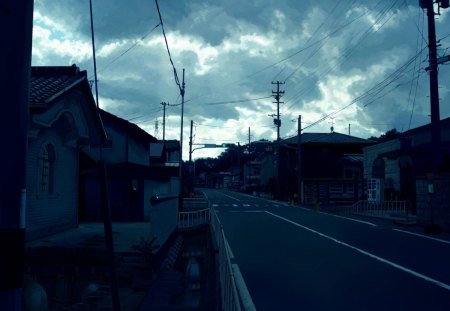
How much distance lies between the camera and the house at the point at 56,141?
1428 cm

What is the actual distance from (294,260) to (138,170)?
1353cm

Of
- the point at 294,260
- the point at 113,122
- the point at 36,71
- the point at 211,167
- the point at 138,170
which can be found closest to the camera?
the point at 294,260

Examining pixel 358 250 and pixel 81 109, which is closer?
pixel 358 250

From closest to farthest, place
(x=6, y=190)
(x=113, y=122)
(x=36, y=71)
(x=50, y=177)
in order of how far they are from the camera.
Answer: (x=6, y=190), (x=50, y=177), (x=36, y=71), (x=113, y=122)

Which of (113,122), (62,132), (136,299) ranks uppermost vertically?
(113,122)

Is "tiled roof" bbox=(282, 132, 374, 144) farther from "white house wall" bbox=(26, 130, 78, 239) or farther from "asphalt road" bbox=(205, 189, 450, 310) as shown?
"white house wall" bbox=(26, 130, 78, 239)

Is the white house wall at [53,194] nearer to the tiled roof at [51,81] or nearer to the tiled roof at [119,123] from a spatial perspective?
the tiled roof at [51,81]

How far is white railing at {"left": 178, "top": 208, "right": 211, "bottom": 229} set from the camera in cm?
2387

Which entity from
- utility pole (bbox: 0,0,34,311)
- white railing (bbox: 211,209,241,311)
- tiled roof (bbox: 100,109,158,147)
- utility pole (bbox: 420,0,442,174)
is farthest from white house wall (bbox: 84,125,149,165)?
utility pole (bbox: 0,0,34,311)

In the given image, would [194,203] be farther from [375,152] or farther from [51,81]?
[51,81]

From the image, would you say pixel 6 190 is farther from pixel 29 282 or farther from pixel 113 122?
pixel 113 122

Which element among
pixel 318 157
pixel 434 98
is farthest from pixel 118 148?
pixel 318 157

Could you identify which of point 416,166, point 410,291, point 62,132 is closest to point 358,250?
point 410,291

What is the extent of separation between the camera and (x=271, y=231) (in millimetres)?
20891
